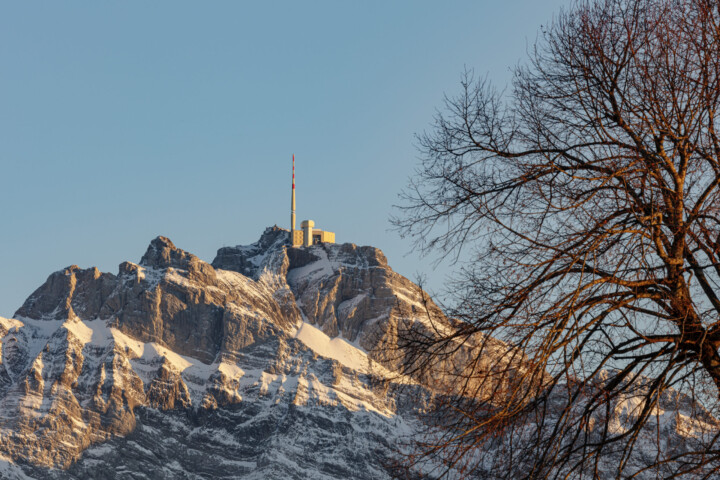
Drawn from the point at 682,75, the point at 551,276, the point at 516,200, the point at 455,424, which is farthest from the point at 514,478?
the point at 682,75

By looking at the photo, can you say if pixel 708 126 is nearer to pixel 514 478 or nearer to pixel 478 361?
pixel 478 361

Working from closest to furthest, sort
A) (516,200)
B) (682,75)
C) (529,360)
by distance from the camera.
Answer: (529,360) < (682,75) < (516,200)

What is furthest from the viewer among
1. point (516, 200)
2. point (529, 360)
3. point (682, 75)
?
point (516, 200)

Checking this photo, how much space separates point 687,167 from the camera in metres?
7.45

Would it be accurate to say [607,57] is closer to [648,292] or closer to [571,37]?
[571,37]

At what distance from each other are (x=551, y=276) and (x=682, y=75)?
1.82 meters

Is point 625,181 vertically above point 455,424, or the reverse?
point 625,181

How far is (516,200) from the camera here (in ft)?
25.7

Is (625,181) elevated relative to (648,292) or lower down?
elevated

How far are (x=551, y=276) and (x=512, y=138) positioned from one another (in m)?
1.36

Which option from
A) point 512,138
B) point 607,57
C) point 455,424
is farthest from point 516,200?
point 455,424

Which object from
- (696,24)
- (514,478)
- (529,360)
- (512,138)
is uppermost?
(696,24)

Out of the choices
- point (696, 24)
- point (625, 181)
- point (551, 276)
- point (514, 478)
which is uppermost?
point (696, 24)

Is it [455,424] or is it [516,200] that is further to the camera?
[516,200]
